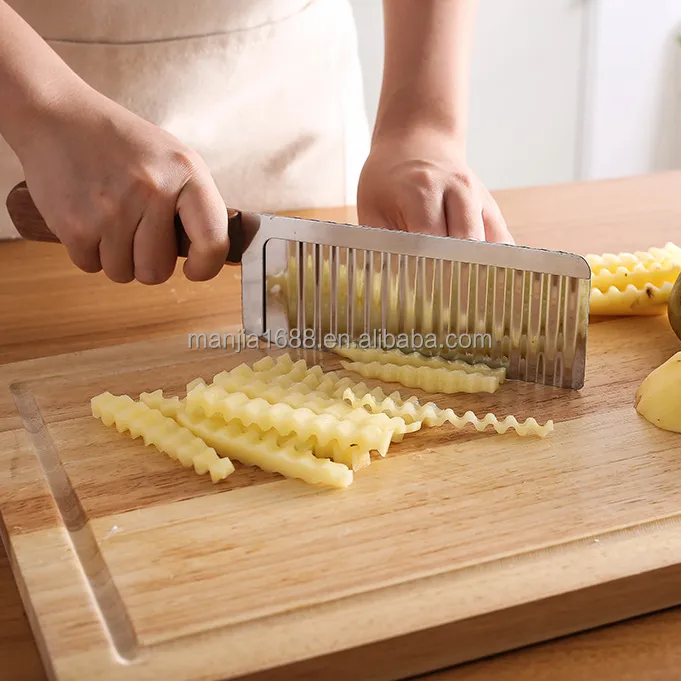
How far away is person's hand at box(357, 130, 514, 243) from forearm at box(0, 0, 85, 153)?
2.30 feet

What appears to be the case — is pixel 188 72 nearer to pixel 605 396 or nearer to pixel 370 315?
pixel 370 315

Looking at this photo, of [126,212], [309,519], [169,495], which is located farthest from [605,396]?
[126,212]

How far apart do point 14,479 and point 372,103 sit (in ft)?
14.6

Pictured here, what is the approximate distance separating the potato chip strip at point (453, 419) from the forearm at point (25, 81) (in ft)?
2.53

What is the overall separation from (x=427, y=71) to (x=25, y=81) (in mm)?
961

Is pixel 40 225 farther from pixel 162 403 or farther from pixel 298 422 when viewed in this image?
pixel 298 422

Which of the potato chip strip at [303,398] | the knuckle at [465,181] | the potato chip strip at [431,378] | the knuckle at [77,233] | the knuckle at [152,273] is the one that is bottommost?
the potato chip strip at [431,378]

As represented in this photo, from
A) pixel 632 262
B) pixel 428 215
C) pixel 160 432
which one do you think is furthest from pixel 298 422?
pixel 632 262

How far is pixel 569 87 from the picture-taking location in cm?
601

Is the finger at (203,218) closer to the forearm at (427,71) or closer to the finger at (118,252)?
the finger at (118,252)

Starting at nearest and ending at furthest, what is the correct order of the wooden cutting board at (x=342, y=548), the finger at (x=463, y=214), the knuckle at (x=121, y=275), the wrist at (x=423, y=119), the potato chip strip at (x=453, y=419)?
the wooden cutting board at (x=342, y=548) < the potato chip strip at (x=453, y=419) < the knuckle at (x=121, y=275) < the finger at (x=463, y=214) < the wrist at (x=423, y=119)

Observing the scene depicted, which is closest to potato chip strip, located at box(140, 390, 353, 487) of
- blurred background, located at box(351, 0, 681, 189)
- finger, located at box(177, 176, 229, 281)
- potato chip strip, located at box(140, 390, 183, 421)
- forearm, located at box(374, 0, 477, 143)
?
potato chip strip, located at box(140, 390, 183, 421)

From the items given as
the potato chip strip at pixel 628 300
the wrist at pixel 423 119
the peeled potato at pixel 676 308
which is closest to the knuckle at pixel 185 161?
the wrist at pixel 423 119

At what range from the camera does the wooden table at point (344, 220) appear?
3.72 ft
